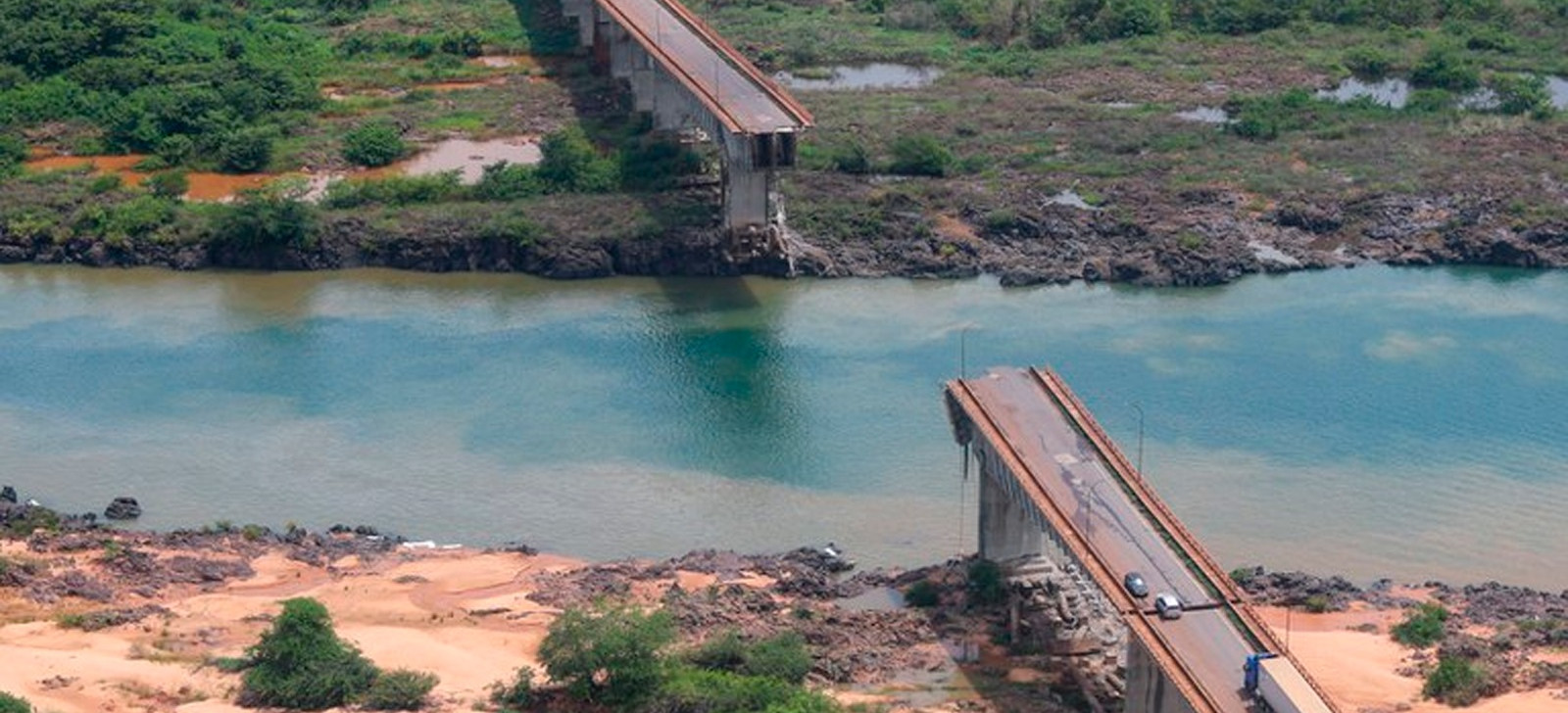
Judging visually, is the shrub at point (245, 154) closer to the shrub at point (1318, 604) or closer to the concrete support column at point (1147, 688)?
the shrub at point (1318, 604)

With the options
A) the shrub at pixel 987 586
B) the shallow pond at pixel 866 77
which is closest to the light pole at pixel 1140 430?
the shrub at pixel 987 586

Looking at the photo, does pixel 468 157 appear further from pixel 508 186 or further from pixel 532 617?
pixel 532 617

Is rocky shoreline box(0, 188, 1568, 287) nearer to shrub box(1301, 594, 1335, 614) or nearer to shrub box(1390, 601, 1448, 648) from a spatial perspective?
shrub box(1301, 594, 1335, 614)

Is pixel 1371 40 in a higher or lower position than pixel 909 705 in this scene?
higher

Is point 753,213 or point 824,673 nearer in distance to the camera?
point 824,673

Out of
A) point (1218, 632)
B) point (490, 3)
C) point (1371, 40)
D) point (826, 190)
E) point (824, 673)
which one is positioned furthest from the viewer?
point (490, 3)

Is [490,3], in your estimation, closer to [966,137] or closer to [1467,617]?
[966,137]

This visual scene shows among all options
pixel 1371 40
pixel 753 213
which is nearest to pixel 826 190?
pixel 753 213

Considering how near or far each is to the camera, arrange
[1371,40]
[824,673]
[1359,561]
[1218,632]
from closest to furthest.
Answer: [1218,632]
[824,673]
[1359,561]
[1371,40]
